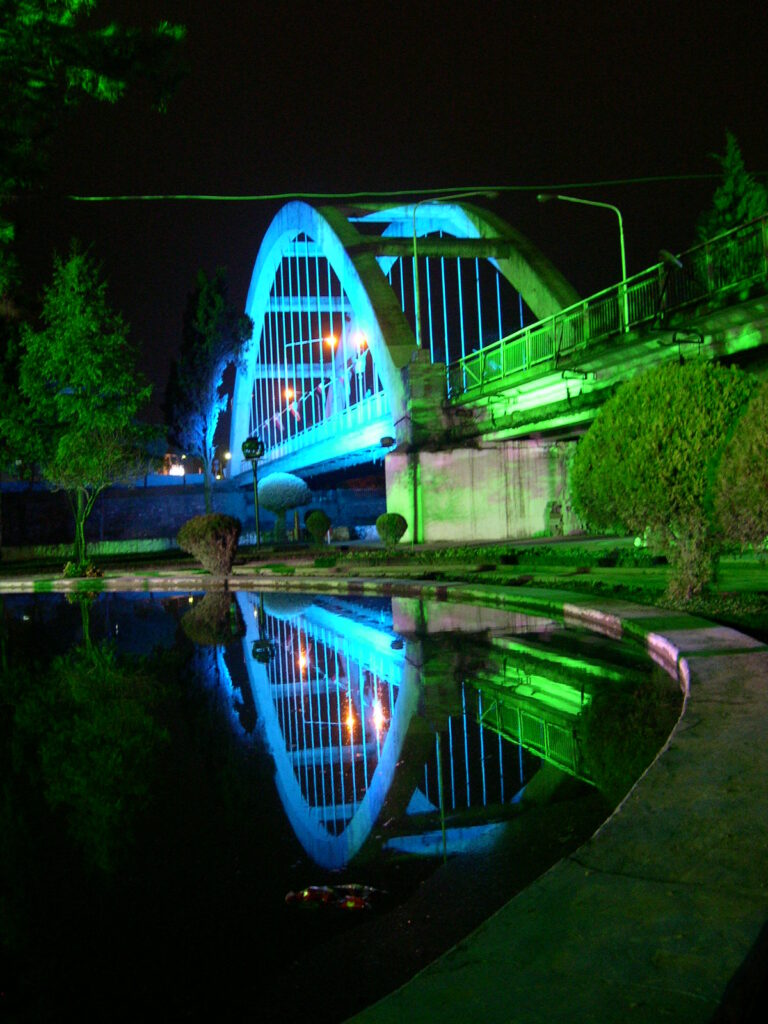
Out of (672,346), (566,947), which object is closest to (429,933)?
(566,947)

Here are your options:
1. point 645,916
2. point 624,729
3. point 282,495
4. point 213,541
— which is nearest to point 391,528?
point 213,541

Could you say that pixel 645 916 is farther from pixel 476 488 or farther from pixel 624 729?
pixel 476 488

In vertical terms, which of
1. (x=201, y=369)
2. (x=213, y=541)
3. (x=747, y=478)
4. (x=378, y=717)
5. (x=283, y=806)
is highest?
(x=201, y=369)

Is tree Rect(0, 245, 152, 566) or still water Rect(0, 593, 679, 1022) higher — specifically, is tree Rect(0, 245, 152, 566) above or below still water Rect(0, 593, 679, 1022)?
above

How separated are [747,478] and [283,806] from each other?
791 centimetres

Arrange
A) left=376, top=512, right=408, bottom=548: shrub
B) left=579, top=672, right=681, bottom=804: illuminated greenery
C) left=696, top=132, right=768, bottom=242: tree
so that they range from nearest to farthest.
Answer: left=579, top=672, right=681, bottom=804: illuminated greenery → left=376, top=512, right=408, bottom=548: shrub → left=696, top=132, right=768, bottom=242: tree

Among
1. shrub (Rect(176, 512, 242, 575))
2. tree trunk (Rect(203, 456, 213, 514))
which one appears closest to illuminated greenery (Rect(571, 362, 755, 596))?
shrub (Rect(176, 512, 242, 575))

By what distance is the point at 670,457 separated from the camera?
12805mm

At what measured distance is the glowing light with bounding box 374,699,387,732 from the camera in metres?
7.65

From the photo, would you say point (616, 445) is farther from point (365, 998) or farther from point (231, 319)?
point (231, 319)

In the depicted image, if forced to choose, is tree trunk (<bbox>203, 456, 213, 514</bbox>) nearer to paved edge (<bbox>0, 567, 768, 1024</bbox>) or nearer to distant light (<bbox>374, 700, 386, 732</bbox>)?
distant light (<bbox>374, 700, 386, 732</bbox>)

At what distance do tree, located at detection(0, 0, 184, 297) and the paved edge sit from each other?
12.4 m

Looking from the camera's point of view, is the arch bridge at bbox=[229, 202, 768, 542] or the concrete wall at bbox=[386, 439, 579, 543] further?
the concrete wall at bbox=[386, 439, 579, 543]

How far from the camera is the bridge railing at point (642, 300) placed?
1906 centimetres
